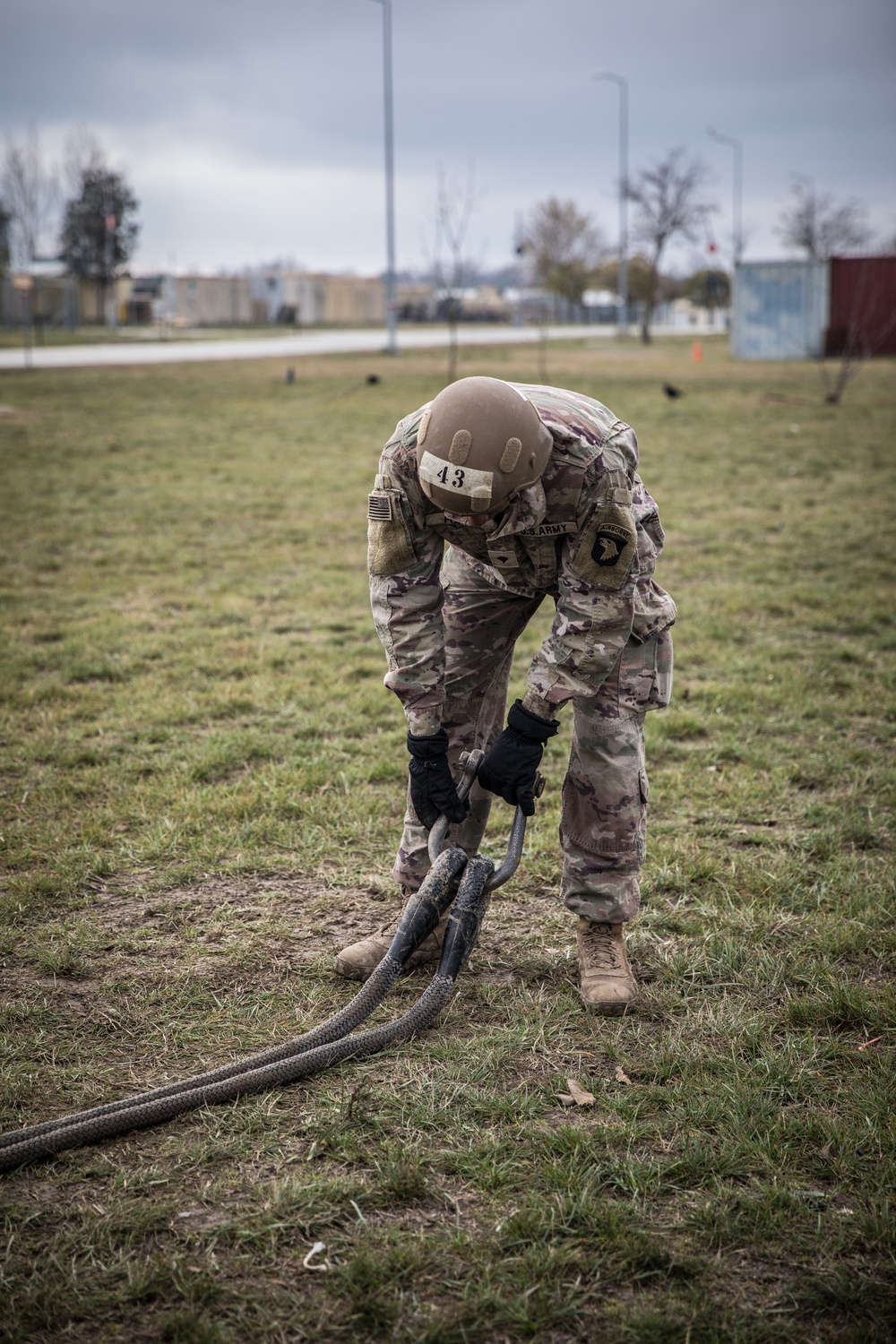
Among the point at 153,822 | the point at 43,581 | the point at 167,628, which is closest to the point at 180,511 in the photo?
the point at 43,581

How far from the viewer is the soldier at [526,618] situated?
2543mm

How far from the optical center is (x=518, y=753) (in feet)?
9.09

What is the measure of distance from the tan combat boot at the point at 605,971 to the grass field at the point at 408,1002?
2.9 inches

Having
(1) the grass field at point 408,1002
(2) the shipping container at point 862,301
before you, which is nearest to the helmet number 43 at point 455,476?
(1) the grass field at point 408,1002

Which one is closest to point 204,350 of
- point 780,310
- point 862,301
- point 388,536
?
point 780,310

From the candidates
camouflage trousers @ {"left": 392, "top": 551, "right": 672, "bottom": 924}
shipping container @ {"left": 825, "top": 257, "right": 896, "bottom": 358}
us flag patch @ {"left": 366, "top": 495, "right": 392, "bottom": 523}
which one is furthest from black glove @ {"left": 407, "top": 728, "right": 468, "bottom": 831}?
shipping container @ {"left": 825, "top": 257, "right": 896, "bottom": 358}

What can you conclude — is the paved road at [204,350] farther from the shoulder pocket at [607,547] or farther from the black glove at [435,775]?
the shoulder pocket at [607,547]

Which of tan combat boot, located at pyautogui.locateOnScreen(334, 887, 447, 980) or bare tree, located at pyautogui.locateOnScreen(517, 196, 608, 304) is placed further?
bare tree, located at pyautogui.locateOnScreen(517, 196, 608, 304)

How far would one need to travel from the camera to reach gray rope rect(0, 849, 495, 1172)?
7.96ft

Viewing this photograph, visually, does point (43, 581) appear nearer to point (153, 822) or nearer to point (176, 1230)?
point (153, 822)

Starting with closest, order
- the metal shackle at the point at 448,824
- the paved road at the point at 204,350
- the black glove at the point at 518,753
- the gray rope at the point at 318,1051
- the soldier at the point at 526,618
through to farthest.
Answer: the gray rope at the point at 318,1051
the soldier at the point at 526,618
the black glove at the point at 518,753
the metal shackle at the point at 448,824
the paved road at the point at 204,350

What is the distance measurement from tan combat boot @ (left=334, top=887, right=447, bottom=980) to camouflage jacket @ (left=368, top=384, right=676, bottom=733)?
26.2 inches

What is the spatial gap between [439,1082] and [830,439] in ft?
42.0

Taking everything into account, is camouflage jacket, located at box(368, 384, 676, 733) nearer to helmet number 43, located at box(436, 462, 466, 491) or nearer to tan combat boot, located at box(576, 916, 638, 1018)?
helmet number 43, located at box(436, 462, 466, 491)
